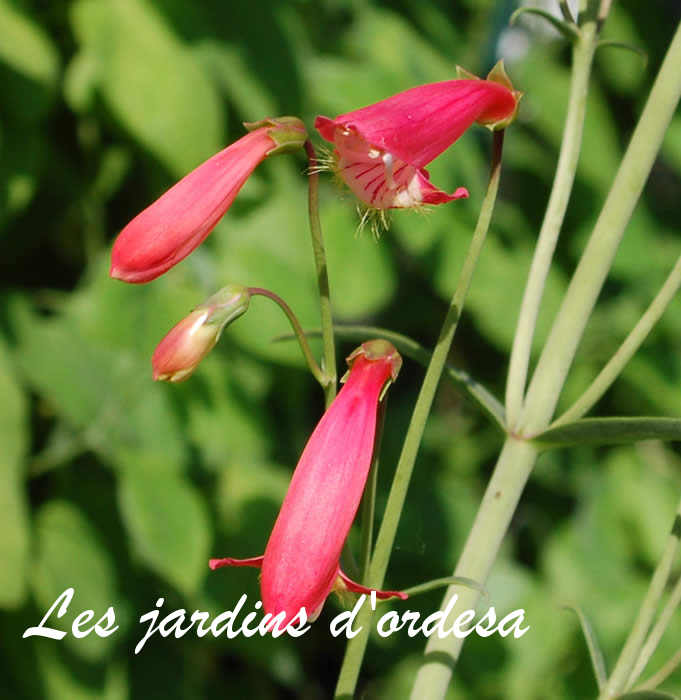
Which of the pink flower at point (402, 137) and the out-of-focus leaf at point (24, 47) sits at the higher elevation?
the out-of-focus leaf at point (24, 47)

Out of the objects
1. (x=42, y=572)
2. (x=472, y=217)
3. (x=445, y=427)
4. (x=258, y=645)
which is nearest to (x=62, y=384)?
(x=42, y=572)

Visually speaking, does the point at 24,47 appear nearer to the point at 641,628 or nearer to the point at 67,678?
the point at 67,678

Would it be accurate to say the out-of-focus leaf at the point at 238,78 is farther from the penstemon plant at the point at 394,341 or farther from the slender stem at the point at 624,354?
the slender stem at the point at 624,354

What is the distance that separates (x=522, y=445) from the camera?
28.1 inches

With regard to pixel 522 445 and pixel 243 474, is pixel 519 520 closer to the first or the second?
pixel 243 474

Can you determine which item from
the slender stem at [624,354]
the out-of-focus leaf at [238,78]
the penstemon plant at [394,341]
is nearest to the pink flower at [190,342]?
the penstemon plant at [394,341]

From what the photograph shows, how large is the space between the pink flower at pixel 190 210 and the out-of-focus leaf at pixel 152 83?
676 millimetres

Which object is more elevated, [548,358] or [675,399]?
[675,399]

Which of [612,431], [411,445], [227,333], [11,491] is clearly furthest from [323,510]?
[227,333]

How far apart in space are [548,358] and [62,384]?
0.80 meters

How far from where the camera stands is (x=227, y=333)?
141 cm

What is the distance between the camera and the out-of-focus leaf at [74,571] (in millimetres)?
1360

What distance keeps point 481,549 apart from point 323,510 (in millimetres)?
171

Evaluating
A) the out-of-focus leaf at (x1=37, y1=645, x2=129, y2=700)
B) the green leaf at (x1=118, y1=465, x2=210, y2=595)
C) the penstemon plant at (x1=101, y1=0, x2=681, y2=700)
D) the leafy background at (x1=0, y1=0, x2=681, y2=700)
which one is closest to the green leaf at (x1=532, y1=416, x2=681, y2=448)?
the penstemon plant at (x1=101, y1=0, x2=681, y2=700)
